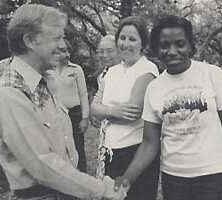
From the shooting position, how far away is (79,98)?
6.07 metres

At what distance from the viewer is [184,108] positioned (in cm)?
286

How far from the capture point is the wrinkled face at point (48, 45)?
2248 mm

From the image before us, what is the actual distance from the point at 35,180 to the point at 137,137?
134 cm

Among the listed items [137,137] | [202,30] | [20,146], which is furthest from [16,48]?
[202,30]

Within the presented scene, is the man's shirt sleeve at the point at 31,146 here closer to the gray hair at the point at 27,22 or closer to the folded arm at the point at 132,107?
the gray hair at the point at 27,22

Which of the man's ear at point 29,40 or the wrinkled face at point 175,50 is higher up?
the man's ear at point 29,40

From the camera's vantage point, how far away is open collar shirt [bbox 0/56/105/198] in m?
2.09

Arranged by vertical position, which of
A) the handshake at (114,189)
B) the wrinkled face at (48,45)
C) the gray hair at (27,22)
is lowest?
the handshake at (114,189)

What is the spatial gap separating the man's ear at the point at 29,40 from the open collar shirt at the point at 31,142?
8 centimetres

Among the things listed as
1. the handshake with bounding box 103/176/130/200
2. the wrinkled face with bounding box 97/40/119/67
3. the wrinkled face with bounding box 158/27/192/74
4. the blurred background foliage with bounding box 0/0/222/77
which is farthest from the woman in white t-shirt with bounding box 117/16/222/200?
the blurred background foliage with bounding box 0/0/222/77

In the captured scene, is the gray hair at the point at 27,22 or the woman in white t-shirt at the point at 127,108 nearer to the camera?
the gray hair at the point at 27,22

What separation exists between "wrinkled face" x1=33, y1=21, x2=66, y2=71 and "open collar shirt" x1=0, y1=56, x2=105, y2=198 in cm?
7

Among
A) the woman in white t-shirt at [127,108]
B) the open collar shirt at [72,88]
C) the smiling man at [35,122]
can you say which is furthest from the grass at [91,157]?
the smiling man at [35,122]

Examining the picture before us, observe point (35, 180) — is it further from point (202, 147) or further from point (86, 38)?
point (86, 38)
